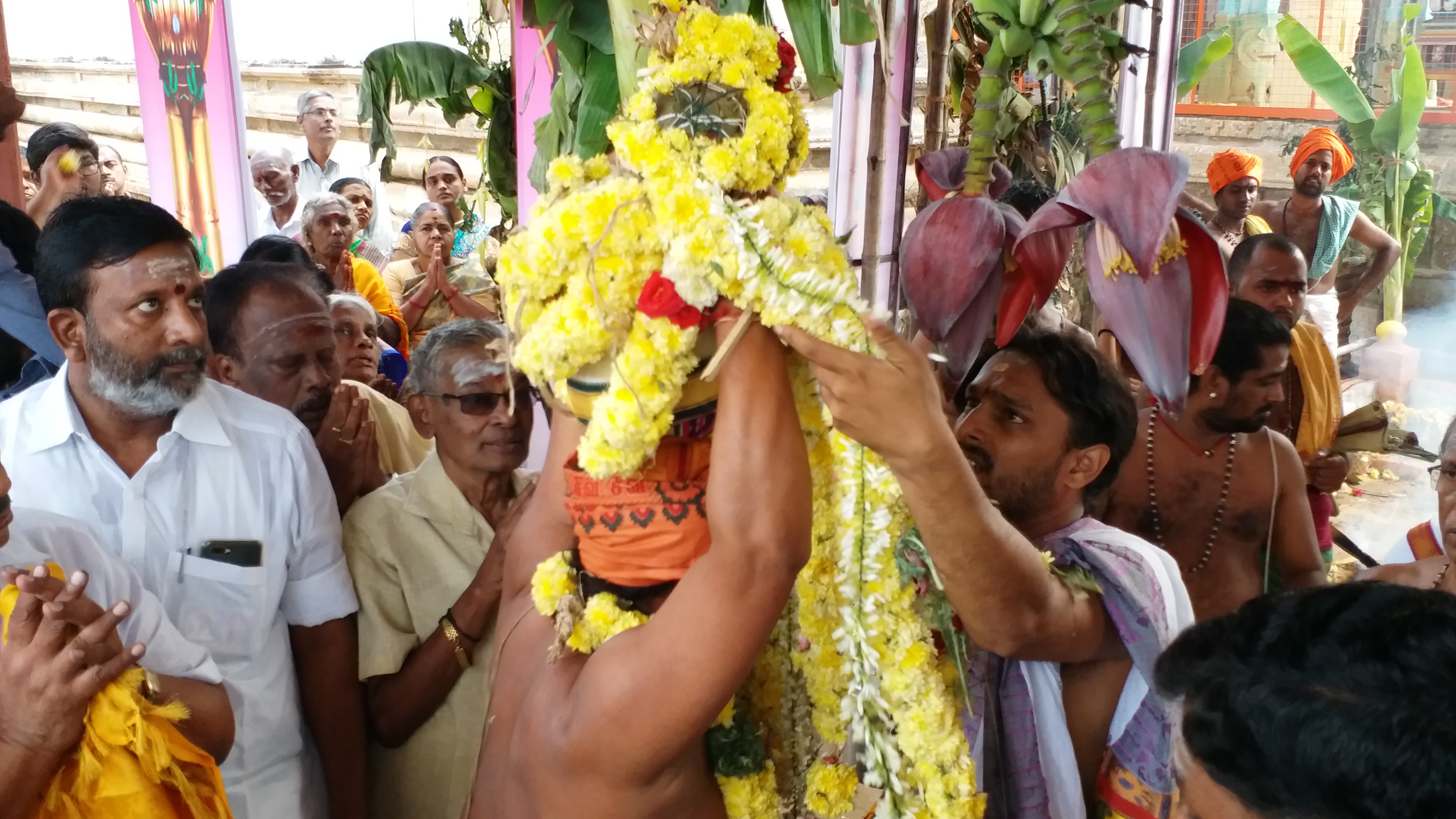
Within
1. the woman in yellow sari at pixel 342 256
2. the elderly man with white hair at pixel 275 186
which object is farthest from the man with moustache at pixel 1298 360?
the elderly man with white hair at pixel 275 186

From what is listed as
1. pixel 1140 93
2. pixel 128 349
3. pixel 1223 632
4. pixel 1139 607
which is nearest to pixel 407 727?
pixel 128 349

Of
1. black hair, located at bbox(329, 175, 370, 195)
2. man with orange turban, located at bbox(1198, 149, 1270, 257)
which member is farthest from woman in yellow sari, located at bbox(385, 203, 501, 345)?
man with orange turban, located at bbox(1198, 149, 1270, 257)

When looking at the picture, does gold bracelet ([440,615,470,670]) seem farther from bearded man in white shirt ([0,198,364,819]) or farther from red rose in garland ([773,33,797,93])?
red rose in garland ([773,33,797,93])

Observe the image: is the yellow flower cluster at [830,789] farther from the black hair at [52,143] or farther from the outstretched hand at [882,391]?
the black hair at [52,143]

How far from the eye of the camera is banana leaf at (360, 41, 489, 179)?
1.89m

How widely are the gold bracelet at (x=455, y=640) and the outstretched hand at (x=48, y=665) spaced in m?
0.60

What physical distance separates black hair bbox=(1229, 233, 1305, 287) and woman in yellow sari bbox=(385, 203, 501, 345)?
2.38 m

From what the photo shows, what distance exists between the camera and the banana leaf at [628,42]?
1036mm

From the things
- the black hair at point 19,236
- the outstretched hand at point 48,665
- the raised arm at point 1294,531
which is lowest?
the raised arm at point 1294,531

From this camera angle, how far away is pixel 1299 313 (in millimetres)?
3324

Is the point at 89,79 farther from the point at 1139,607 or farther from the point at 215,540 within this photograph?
the point at 1139,607

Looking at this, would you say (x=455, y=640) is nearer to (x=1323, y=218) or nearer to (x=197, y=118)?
(x=197, y=118)

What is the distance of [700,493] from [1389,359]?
6.51m

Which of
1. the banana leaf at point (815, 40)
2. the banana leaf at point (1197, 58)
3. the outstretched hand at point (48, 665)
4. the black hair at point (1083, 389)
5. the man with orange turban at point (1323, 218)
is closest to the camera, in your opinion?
the banana leaf at point (815, 40)
